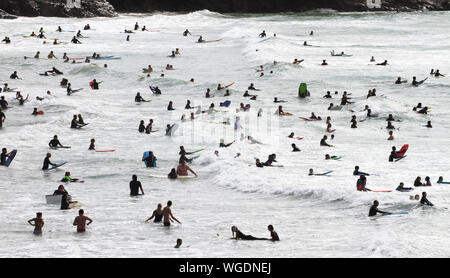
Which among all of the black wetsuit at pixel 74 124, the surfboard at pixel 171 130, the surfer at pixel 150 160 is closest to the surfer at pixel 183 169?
the surfer at pixel 150 160

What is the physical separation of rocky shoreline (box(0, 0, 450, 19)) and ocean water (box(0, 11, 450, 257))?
15.5 m

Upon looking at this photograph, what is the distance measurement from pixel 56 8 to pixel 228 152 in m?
63.7

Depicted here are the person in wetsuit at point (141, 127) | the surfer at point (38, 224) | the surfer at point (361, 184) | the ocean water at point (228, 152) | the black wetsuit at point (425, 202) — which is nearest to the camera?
the ocean water at point (228, 152)

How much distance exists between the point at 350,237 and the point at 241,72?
36.4 m

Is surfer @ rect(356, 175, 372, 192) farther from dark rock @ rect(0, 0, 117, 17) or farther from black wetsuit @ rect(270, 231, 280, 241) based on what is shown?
dark rock @ rect(0, 0, 117, 17)

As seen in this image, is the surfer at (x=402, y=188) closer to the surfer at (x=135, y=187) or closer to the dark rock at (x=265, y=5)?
the surfer at (x=135, y=187)

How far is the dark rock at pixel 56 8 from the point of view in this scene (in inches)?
3474

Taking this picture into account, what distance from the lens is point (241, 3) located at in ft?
354

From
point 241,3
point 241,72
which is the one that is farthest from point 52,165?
point 241,3

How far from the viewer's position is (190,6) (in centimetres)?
10381

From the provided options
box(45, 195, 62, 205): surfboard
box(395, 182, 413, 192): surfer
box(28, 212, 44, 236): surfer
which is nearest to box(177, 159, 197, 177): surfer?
box(45, 195, 62, 205): surfboard

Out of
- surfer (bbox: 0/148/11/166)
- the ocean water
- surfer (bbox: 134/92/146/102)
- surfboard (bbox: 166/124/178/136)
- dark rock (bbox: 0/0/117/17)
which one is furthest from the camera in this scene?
dark rock (bbox: 0/0/117/17)

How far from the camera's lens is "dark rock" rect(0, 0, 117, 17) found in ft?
290
